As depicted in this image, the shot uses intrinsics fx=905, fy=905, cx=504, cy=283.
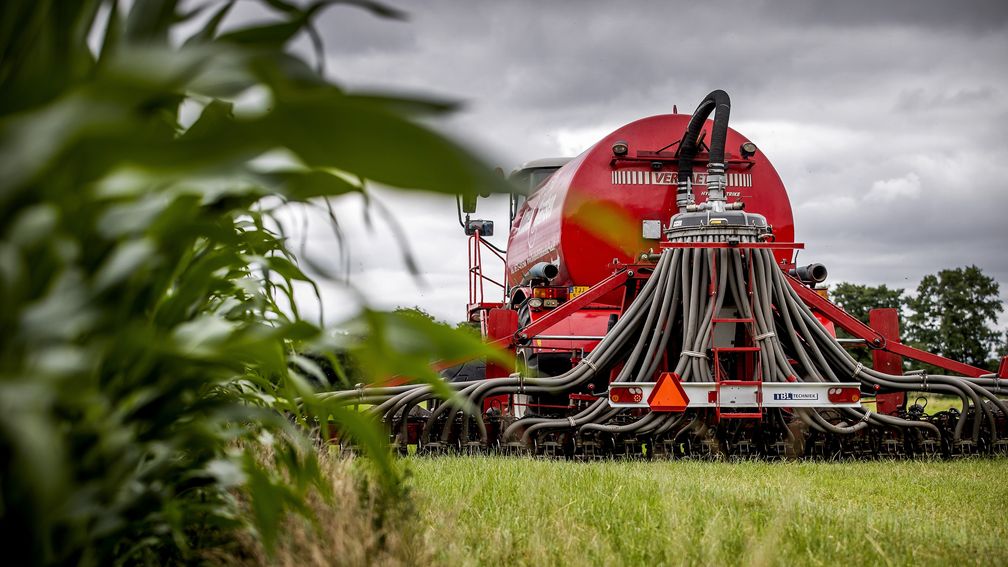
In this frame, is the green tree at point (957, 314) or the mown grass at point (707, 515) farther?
the green tree at point (957, 314)

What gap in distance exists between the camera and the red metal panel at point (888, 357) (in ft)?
22.1

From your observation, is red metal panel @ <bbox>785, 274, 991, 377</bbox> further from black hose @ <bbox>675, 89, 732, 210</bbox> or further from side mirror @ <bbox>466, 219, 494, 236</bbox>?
side mirror @ <bbox>466, 219, 494, 236</bbox>

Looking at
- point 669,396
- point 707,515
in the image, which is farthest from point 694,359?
point 707,515

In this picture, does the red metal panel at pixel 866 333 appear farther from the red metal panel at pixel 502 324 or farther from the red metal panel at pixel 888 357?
the red metal panel at pixel 502 324

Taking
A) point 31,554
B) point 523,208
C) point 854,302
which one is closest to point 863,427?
point 523,208

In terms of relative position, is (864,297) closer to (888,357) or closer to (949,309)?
(949,309)

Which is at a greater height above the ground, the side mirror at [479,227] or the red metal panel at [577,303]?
the side mirror at [479,227]

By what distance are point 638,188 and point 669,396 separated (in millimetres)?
2325

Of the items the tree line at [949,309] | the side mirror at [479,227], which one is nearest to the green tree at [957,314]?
the tree line at [949,309]

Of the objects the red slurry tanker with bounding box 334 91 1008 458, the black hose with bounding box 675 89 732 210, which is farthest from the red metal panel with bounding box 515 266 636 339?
the black hose with bounding box 675 89 732 210

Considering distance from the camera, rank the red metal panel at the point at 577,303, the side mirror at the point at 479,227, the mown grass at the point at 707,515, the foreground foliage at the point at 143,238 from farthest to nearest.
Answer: the side mirror at the point at 479,227, the red metal panel at the point at 577,303, the mown grass at the point at 707,515, the foreground foliage at the point at 143,238

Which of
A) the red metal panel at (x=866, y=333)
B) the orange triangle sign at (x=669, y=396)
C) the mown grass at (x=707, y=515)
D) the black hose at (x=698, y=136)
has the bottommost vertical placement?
the mown grass at (x=707, y=515)

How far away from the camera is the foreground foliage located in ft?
2.15

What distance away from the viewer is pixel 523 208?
985 cm
